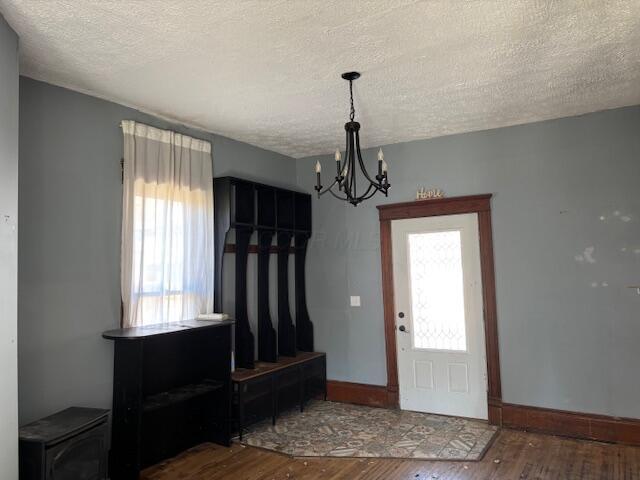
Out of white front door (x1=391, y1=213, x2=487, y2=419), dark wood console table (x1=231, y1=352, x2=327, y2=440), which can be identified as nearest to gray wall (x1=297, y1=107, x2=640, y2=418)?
white front door (x1=391, y1=213, x2=487, y2=419)

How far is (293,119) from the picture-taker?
425cm

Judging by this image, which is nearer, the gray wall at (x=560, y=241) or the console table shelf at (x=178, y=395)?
the console table shelf at (x=178, y=395)

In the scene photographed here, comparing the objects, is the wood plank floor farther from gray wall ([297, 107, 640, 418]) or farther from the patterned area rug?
gray wall ([297, 107, 640, 418])

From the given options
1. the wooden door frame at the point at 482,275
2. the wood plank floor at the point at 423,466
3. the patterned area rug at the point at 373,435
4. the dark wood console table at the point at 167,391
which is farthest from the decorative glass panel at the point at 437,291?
the dark wood console table at the point at 167,391

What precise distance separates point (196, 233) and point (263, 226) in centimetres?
82

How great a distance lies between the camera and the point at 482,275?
4645 mm

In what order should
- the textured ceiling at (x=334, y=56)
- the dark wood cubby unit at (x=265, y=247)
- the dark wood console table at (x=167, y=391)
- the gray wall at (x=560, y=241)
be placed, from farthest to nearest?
the dark wood cubby unit at (x=265, y=247)
the gray wall at (x=560, y=241)
the dark wood console table at (x=167, y=391)
the textured ceiling at (x=334, y=56)

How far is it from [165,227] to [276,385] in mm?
1920

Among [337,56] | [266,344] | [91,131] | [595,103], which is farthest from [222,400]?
[595,103]

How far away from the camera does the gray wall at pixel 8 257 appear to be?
2.33m

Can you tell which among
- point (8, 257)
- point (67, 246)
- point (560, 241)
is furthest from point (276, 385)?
point (560, 241)

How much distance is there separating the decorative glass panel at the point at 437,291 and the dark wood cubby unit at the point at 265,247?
4.50ft

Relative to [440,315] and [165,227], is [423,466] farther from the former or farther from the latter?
[165,227]

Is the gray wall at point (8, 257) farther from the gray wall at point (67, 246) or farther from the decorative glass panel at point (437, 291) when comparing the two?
the decorative glass panel at point (437, 291)
